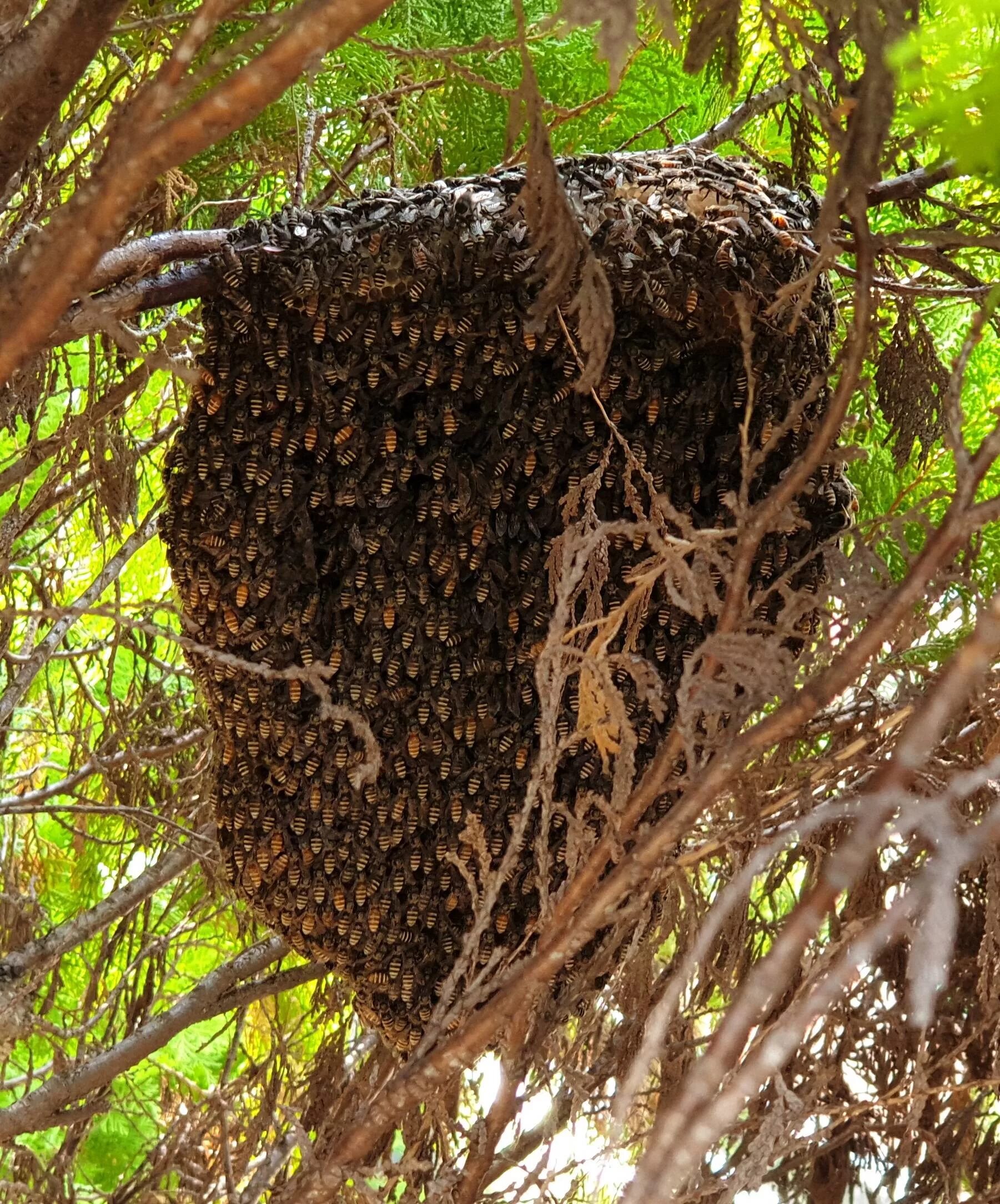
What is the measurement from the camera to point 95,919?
5.28 feet

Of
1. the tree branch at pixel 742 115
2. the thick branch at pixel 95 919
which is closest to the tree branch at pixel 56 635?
the thick branch at pixel 95 919

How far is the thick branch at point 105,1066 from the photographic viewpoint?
1.46 metres

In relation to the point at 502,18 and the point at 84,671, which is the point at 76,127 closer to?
the point at 502,18

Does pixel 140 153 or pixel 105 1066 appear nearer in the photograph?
pixel 140 153

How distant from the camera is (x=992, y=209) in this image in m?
1.07

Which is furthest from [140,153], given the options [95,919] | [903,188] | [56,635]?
[95,919]

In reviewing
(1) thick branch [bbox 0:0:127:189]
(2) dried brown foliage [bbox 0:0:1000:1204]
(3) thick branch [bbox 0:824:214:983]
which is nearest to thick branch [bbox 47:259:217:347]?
(2) dried brown foliage [bbox 0:0:1000:1204]

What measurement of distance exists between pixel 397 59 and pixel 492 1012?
3.84 feet

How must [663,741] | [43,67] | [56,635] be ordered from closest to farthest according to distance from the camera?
[43,67] → [663,741] → [56,635]

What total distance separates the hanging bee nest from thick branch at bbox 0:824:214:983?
54cm

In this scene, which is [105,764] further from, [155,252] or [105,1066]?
[155,252]

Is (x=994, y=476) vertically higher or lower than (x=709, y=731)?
higher

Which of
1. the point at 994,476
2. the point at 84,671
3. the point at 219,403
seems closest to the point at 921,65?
the point at 219,403

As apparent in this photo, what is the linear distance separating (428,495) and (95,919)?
0.98m
